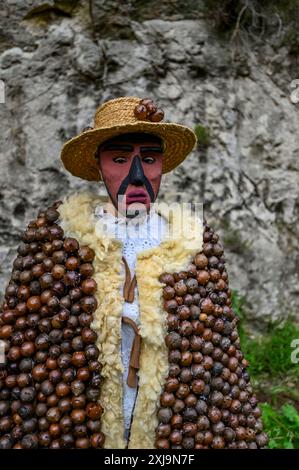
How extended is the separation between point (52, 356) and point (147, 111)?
964 mm

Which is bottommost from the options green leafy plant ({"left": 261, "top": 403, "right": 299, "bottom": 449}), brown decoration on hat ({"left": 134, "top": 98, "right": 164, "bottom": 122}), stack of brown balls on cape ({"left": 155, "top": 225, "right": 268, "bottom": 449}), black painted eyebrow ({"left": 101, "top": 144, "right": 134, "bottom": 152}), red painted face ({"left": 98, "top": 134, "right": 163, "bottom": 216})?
green leafy plant ({"left": 261, "top": 403, "right": 299, "bottom": 449})

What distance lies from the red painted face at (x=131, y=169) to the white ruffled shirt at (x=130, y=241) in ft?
0.29

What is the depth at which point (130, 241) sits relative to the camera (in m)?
2.19

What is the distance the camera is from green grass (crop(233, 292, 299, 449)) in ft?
10.3

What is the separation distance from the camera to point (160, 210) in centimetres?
232

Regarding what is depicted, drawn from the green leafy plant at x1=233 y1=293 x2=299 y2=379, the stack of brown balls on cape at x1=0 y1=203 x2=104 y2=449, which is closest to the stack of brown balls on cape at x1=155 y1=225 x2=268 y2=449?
the stack of brown balls on cape at x1=0 y1=203 x2=104 y2=449

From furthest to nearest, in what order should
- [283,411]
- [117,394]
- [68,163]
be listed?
1. [283,411]
2. [68,163]
3. [117,394]

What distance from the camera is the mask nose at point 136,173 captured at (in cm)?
206

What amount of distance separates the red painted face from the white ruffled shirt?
0.09 metres

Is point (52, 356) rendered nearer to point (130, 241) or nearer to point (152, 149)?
point (130, 241)

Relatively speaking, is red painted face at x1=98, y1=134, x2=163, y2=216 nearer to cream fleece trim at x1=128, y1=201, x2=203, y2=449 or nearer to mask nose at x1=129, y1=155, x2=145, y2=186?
mask nose at x1=129, y1=155, x2=145, y2=186

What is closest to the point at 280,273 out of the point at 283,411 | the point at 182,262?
the point at 283,411

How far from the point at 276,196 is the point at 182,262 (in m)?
2.16
